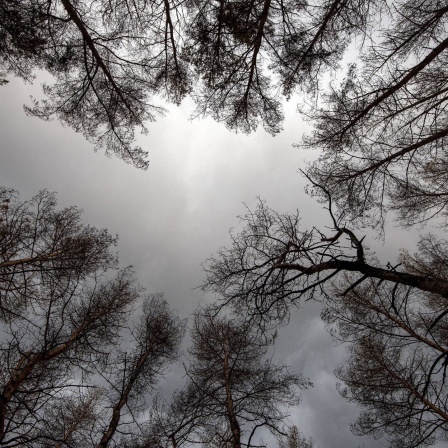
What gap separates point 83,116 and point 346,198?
16.2ft

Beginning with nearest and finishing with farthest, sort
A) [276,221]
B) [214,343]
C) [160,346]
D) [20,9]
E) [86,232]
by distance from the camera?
[20,9]
[276,221]
[86,232]
[214,343]
[160,346]

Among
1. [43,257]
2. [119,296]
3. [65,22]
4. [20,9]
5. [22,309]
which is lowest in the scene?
[22,309]

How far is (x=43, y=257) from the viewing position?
5.29 meters

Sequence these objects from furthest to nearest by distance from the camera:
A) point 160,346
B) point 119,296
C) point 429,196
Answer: point 160,346, point 119,296, point 429,196

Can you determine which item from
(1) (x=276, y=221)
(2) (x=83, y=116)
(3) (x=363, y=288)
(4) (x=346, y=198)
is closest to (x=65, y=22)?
(2) (x=83, y=116)

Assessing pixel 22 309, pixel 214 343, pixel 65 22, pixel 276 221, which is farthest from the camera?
pixel 214 343

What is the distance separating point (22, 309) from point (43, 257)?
1605mm

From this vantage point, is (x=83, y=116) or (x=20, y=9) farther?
(x=83, y=116)

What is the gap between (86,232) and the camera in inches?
273

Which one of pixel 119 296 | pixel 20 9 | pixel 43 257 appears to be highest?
pixel 20 9

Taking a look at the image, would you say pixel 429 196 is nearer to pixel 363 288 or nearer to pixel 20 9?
pixel 363 288

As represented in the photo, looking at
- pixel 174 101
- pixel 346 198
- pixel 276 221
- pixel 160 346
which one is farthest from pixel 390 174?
pixel 160 346

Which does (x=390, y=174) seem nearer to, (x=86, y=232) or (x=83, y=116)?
(x=83, y=116)

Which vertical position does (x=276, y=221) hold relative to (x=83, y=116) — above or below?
below
